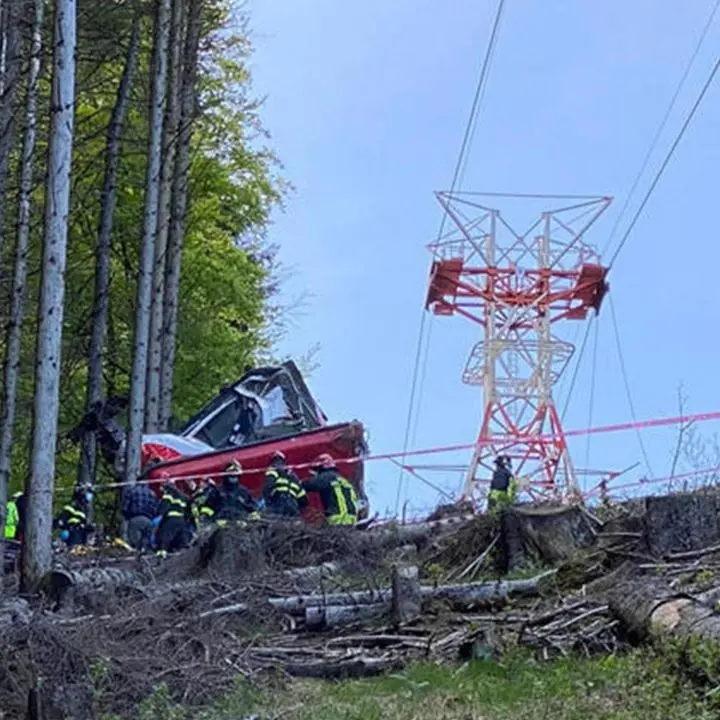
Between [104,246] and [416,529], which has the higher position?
[104,246]

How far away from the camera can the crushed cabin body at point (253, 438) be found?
18156 mm

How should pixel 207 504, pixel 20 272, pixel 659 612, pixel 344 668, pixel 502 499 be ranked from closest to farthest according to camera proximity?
pixel 659 612, pixel 344 668, pixel 502 499, pixel 207 504, pixel 20 272

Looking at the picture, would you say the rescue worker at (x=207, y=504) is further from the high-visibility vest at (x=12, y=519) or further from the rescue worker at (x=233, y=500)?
the high-visibility vest at (x=12, y=519)

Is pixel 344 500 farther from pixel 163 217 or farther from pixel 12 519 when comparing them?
pixel 163 217

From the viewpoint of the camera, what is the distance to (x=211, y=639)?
8086 mm

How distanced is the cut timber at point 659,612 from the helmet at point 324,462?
347 inches

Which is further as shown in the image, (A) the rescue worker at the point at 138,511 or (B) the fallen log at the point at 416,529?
(A) the rescue worker at the point at 138,511

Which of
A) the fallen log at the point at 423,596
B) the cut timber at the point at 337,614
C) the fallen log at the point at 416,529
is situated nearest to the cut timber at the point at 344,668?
the cut timber at the point at 337,614

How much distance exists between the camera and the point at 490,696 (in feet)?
21.3

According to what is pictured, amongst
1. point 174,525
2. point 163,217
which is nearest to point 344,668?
point 174,525

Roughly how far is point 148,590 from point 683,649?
15.8 feet

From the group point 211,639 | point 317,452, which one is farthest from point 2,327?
point 211,639

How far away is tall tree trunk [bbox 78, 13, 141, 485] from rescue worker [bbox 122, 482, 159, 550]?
5.40 meters

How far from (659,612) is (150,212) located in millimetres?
15581
